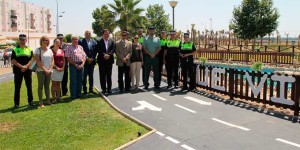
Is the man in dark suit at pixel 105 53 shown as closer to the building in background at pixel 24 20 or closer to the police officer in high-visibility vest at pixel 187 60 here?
the police officer in high-visibility vest at pixel 187 60

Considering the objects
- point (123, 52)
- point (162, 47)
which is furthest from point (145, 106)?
point (162, 47)

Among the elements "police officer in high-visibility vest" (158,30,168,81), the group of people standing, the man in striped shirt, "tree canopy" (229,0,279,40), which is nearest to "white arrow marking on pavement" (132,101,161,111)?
the group of people standing

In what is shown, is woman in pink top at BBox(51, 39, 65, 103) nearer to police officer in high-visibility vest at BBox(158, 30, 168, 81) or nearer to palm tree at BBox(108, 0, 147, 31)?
police officer in high-visibility vest at BBox(158, 30, 168, 81)

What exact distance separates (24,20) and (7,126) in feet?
372

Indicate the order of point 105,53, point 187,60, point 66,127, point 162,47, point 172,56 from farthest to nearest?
point 162,47 → point 172,56 → point 187,60 → point 105,53 → point 66,127

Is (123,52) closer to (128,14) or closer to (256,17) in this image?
(128,14)

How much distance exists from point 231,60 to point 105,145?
23.8 meters

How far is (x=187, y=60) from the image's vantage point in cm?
1156

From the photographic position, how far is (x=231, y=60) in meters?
28.0

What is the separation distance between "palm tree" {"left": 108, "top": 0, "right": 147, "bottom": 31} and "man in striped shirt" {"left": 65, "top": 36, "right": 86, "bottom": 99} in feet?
90.7

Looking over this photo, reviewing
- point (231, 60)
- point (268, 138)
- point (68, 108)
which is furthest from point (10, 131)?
point (231, 60)

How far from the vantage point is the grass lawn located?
19.9 ft

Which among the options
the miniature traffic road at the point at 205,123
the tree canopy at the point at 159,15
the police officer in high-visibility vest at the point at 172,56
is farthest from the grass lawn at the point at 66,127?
the tree canopy at the point at 159,15

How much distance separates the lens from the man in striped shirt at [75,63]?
981 centimetres
